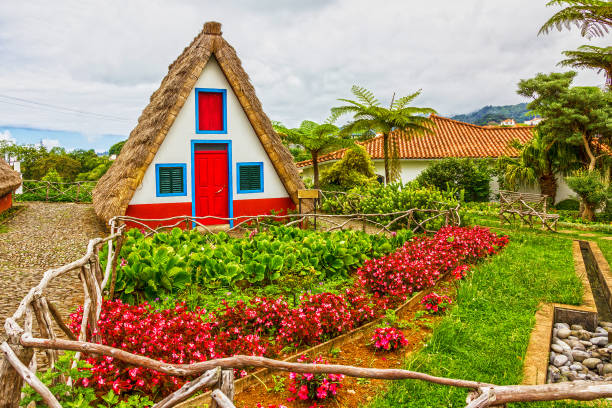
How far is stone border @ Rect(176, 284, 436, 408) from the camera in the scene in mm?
2971

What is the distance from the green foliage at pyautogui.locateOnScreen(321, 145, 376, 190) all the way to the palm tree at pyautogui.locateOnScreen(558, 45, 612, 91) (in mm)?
9983

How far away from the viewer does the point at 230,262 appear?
5.60 meters

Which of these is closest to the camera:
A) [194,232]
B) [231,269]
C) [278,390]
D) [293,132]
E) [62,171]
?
[278,390]

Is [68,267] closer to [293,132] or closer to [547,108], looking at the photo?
[293,132]

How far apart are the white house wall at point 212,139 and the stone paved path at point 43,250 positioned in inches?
77.8

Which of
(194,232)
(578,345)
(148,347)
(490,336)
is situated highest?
(194,232)

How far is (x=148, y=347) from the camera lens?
3.28 metres

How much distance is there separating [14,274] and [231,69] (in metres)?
6.57

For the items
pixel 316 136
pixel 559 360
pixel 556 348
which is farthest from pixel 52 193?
pixel 559 360

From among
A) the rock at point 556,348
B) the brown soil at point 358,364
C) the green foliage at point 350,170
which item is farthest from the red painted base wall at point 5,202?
the rock at point 556,348

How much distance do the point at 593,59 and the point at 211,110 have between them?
17.4 metres

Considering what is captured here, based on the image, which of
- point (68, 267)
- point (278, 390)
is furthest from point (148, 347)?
point (278, 390)

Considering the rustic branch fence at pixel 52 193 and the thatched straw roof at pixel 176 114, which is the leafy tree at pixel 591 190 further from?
the rustic branch fence at pixel 52 193

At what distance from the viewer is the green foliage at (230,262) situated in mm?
5113
